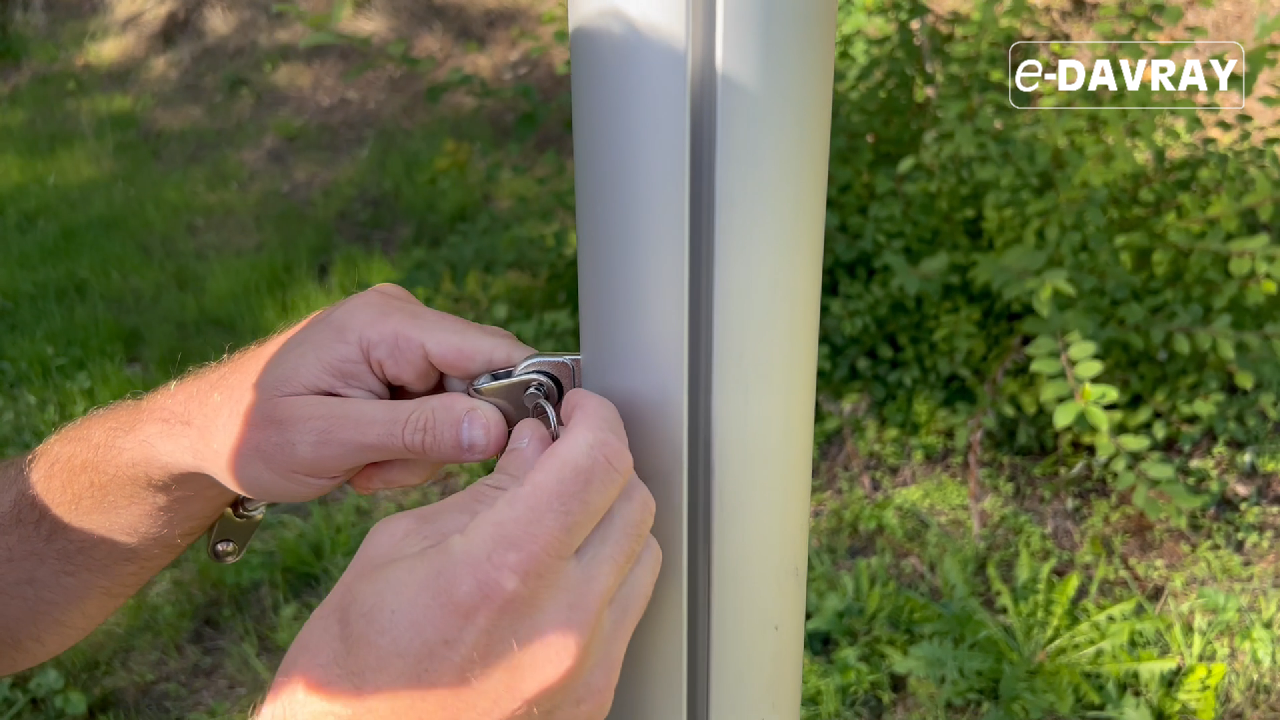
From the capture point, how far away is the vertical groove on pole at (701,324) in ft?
2.07

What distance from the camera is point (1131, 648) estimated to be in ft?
6.57

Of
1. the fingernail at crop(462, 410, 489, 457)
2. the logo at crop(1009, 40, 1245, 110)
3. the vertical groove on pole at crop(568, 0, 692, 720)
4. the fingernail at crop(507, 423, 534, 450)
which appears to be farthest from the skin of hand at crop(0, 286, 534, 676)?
the logo at crop(1009, 40, 1245, 110)

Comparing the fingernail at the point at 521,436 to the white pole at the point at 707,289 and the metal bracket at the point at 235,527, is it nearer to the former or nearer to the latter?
the white pole at the point at 707,289

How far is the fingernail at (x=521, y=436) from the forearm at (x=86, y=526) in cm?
71

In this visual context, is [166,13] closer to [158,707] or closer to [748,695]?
[158,707]

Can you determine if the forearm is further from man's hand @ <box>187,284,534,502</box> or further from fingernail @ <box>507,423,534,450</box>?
fingernail @ <box>507,423,534,450</box>

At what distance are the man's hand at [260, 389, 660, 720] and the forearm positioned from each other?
0.68 m

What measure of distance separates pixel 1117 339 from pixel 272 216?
2.69 meters

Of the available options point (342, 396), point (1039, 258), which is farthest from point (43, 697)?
point (1039, 258)

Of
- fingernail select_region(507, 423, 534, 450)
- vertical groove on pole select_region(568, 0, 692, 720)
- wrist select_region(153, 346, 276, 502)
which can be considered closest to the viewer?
vertical groove on pole select_region(568, 0, 692, 720)

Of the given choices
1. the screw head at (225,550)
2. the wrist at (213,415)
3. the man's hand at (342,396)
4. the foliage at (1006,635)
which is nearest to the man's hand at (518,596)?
the man's hand at (342,396)

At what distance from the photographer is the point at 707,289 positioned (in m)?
0.67

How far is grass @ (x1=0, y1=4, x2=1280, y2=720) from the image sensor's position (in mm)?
1991

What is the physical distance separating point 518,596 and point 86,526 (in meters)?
1.00
